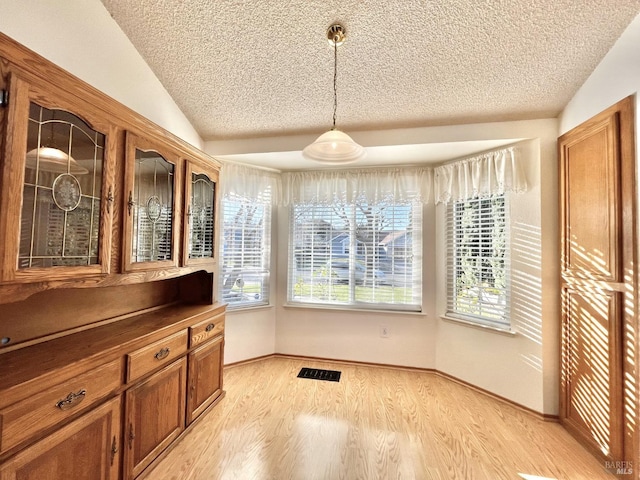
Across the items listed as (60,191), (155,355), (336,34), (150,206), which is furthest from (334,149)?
(155,355)

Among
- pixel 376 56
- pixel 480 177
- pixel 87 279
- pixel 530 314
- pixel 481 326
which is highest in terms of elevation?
pixel 376 56

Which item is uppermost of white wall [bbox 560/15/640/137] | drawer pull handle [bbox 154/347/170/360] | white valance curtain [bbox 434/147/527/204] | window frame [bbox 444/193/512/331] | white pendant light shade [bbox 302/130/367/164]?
white wall [bbox 560/15/640/137]

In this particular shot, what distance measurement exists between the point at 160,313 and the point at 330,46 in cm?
231

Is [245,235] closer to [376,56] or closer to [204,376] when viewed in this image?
[204,376]

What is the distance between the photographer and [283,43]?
1.98 m

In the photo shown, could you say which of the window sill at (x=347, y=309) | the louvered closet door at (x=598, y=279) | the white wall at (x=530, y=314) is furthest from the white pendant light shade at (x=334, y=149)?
the window sill at (x=347, y=309)

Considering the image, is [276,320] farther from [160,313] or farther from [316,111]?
[316,111]

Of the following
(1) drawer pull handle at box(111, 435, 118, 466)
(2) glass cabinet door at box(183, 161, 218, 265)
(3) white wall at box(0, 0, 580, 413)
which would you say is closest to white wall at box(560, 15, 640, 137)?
(3) white wall at box(0, 0, 580, 413)

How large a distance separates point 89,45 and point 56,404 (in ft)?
6.44

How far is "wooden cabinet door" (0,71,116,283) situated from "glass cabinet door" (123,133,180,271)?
128 mm

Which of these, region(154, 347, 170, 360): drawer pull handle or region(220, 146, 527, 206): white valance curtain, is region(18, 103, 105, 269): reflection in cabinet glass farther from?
region(220, 146, 527, 206): white valance curtain

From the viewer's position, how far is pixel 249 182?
329 cm

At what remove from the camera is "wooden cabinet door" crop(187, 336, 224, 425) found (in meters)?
2.12

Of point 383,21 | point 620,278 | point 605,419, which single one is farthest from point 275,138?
point 605,419
